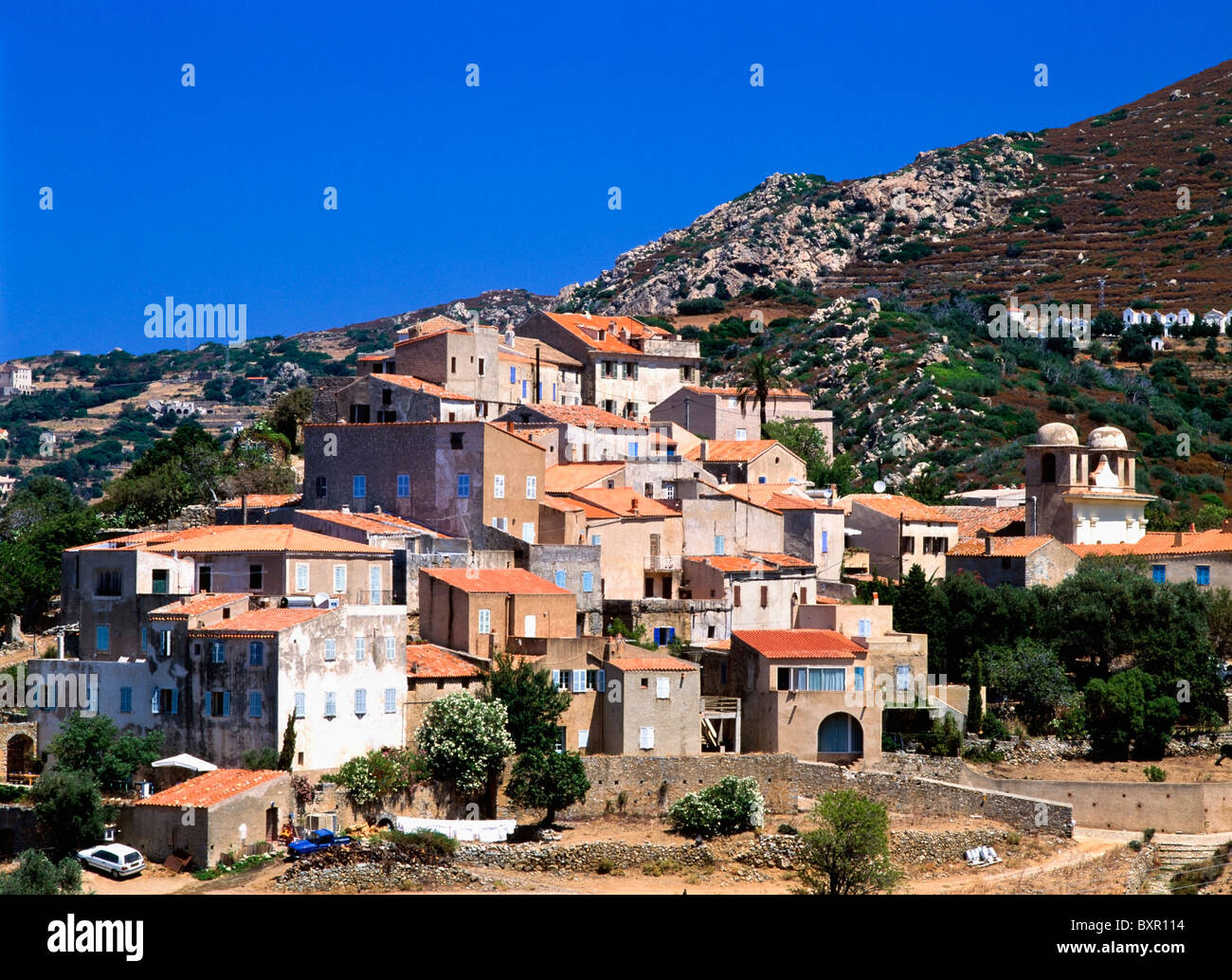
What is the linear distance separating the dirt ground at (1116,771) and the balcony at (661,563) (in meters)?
12.3

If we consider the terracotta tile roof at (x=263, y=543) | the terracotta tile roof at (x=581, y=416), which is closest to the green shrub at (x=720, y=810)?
the terracotta tile roof at (x=263, y=543)

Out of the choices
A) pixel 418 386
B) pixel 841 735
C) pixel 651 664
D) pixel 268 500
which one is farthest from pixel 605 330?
pixel 651 664

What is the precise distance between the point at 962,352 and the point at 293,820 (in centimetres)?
8760

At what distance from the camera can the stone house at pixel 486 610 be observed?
52469mm

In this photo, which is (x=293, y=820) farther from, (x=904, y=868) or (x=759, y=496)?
(x=759, y=496)

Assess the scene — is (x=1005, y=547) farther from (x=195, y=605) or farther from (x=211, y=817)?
(x=211, y=817)

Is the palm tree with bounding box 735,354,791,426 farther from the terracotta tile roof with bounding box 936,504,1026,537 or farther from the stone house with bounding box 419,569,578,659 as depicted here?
the stone house with bounding box 419,569,578,659

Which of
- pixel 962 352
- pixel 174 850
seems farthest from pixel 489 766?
pixel 962 352

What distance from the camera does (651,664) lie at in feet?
170

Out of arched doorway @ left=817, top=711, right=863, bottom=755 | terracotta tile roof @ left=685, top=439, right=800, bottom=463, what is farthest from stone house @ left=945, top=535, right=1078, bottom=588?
arched doorway @ left=817, top=711, right=863, bottom=755

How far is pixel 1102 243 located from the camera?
172750 millimetres

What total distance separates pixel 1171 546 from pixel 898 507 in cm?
1094

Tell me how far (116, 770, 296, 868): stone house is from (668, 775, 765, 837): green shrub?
11.1m
